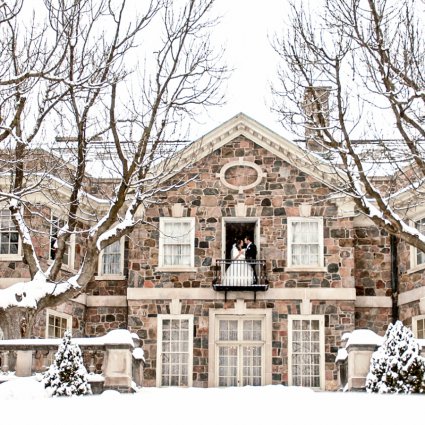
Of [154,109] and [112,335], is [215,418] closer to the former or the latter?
[112,335]

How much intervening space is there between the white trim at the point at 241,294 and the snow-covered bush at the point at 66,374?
9193mm

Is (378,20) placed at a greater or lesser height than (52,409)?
greater

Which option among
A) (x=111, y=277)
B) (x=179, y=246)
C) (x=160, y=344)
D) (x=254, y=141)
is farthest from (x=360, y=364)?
(x=111, y=277)

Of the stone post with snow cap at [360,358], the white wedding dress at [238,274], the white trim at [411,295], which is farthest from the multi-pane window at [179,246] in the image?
the stone post with snow cap at [360,358]

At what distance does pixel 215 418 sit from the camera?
15930 millimetres

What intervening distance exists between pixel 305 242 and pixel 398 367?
9.62 meters

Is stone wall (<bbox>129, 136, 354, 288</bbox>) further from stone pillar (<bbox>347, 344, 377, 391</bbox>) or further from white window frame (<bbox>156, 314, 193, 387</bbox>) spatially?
stone pillar (<bbox>347, 344, 377, 391</bbox>)

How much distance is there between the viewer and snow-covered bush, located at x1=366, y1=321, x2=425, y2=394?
19266 mm

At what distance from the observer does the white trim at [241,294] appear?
28109mm

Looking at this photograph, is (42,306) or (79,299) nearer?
(42,306)

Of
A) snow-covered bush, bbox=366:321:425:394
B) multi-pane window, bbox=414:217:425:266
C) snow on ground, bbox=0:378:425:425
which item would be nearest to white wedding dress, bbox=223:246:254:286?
multi-pane window, bbox=414:217:425:266

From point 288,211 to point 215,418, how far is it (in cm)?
1351

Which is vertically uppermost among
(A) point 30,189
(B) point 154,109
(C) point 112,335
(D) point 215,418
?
(B) point 154,109

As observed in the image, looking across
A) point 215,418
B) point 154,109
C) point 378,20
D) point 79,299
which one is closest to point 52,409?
point 215,418
